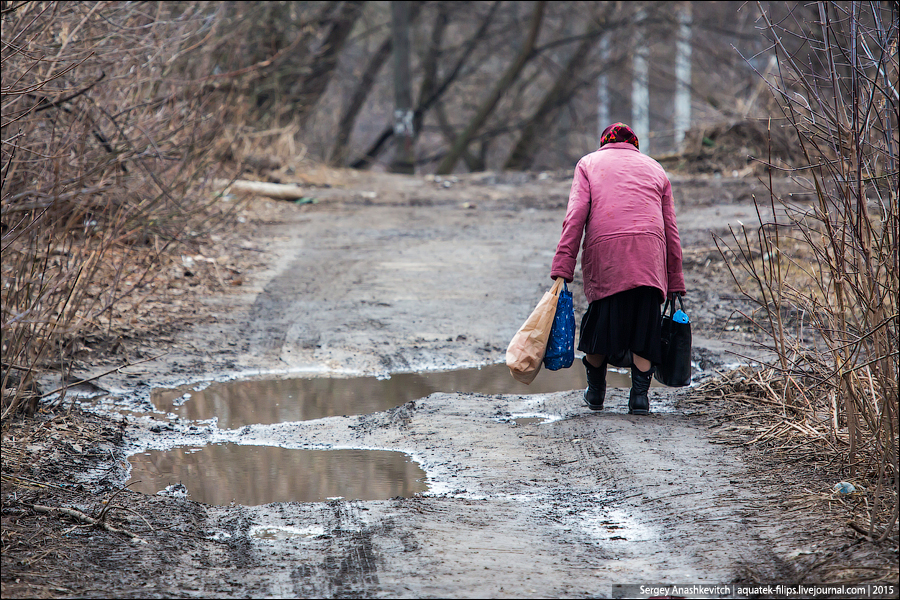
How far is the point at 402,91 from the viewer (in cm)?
1983

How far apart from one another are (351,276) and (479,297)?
1.48m

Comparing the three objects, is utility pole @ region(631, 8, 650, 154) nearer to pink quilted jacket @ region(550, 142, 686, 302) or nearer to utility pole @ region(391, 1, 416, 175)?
utility pole @ region(391, 1, 416, 175)

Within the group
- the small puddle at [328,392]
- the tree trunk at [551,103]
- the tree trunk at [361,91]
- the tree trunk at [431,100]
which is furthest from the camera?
the tree trunk at [431,100]

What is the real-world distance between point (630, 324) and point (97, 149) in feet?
15.0

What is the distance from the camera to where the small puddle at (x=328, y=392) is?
17.7 feet

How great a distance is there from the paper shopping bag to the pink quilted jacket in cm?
16

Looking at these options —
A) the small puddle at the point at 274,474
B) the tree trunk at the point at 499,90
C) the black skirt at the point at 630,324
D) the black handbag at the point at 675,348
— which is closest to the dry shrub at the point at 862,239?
the black handbag at the point at 675,348

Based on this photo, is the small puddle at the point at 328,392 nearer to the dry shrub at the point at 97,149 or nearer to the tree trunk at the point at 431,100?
the dry shrub at the point at 97,149

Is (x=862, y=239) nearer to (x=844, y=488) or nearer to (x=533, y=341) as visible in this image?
(x=844, y=488)

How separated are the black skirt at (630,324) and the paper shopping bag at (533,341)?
296 mm

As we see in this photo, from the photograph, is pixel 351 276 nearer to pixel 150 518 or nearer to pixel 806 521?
pixel 150 518

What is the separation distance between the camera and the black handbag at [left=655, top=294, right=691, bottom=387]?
4.93 metres

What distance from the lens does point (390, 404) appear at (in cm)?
557

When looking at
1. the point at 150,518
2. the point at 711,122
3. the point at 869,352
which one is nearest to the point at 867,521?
the point at 869,352
